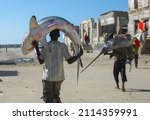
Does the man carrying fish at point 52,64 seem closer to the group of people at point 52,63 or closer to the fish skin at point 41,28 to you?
the group of people at point 52,63

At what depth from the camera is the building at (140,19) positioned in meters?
31.7

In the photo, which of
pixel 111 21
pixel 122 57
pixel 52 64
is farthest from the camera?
pixel 111 21

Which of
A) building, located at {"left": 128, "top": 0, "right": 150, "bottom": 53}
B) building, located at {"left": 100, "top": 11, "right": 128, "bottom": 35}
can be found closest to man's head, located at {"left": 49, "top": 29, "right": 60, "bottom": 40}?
building, located at {"left": 128, "top": 0, "right": 150, "bottom": 53}

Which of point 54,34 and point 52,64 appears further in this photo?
point 54,34

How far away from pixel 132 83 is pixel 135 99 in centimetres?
355

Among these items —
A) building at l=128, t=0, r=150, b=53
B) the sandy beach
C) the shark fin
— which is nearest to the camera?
the shark fin

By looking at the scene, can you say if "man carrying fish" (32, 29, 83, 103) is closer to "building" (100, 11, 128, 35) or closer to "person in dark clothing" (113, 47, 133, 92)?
"person in dark clothing" (113, 47, 133, 92)

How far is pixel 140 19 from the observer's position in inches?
1321

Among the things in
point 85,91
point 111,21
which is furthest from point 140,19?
point 85,91

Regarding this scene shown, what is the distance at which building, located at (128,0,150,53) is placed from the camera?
31.7 metres

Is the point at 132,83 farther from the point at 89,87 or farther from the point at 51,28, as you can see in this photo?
the point at 51,28

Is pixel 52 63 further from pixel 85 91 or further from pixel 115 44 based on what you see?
pixel 85 91

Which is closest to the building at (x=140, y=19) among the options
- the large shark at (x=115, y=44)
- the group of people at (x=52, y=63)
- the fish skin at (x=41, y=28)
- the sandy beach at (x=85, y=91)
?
the sandy beach at (x=85, y=91)

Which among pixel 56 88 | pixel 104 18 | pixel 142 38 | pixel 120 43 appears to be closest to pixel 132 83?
pixel 120 43
